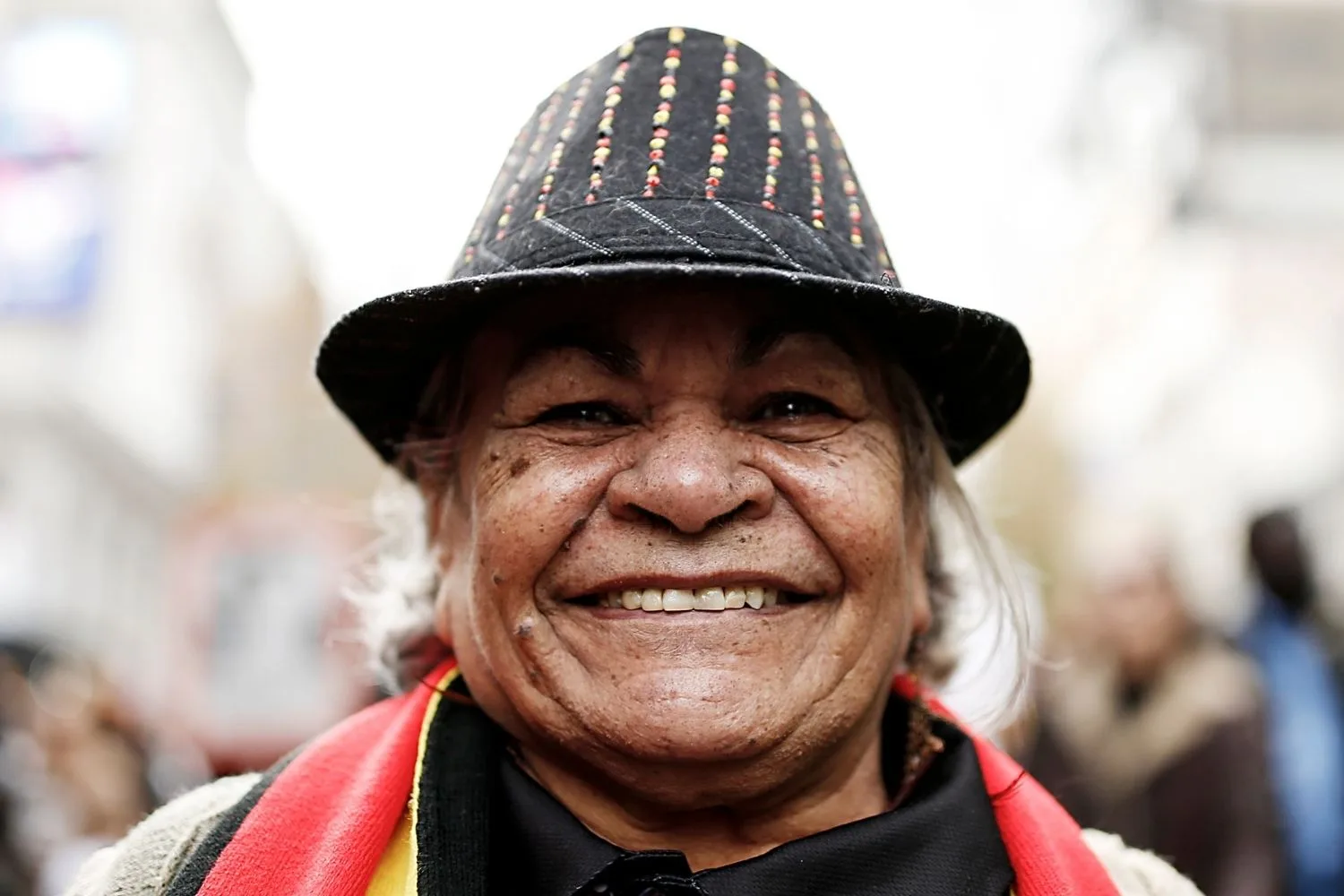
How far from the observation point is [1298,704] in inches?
170

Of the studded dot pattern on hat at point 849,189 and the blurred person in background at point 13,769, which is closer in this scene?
the studded dot pattern on hat at point 849,189

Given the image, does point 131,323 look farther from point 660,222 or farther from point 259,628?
point 660,222

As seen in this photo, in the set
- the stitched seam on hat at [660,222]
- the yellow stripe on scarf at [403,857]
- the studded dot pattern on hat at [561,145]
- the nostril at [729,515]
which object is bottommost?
the yellow stripe on scarf at [403,857]

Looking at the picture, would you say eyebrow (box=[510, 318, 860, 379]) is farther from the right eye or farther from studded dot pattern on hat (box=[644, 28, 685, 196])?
studded dot pattern on hat (box=[644, 28, 685, 196])

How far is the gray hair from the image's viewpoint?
2.12 meters

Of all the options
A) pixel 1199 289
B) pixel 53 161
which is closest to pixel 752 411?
pixel 53 161

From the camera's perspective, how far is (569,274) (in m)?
1.70

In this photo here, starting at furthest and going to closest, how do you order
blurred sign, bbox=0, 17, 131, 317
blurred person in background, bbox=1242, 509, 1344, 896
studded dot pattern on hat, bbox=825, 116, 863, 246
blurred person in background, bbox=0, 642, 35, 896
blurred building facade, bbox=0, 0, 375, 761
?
blurred building facade, bbox=0, 0, 375, 761 < blurred sign, bbox=0, 17, 131, 317 < blurred person in background, bbox=0, 642, 35, 896 < blurred person in background, bbox=1242, 509, 1344, 896 < studded dot pattern on hat, bbox=825, 116, 863, 246

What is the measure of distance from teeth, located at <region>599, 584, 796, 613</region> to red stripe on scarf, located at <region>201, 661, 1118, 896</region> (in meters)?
0.47

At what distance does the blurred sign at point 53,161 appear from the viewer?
21.4 metres

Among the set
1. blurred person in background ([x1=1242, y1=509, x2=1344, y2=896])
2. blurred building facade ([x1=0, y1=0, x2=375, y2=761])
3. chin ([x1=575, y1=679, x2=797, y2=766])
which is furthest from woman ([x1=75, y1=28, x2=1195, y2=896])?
blurred building facade ([x1=0, y1=0, x2=375, y2=761])

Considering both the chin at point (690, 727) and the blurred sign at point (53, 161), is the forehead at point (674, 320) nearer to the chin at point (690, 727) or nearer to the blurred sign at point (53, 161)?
the chin at point (690, 727)

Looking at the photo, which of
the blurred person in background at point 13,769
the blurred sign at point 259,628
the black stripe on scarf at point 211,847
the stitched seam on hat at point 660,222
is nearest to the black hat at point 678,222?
the stitched seam on hat at point 660,222

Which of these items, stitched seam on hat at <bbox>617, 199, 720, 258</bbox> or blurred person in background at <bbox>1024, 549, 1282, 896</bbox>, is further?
blurred person in background at <bbox>1024, 549, 1282, 896</bbox>
